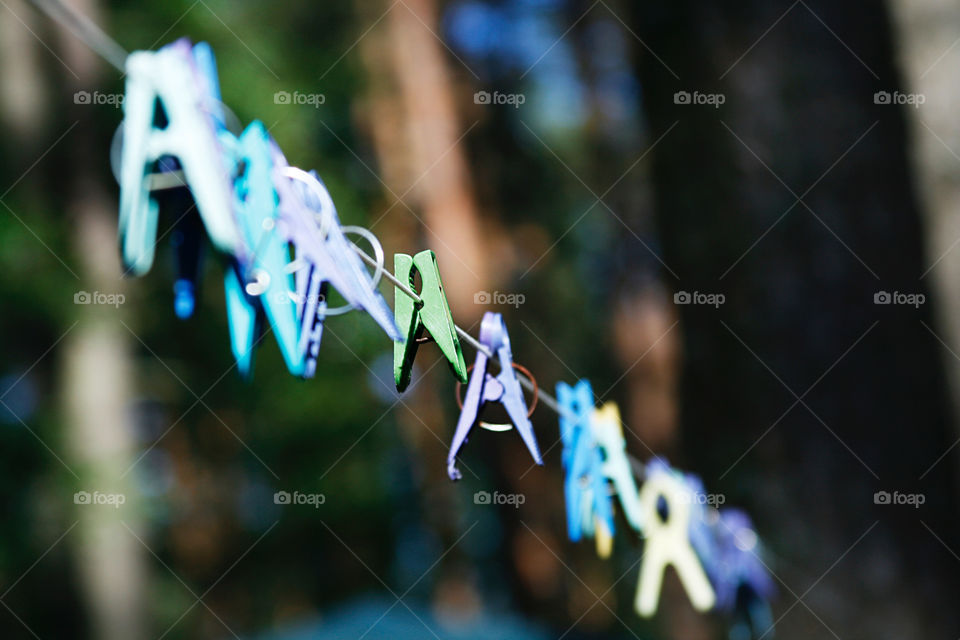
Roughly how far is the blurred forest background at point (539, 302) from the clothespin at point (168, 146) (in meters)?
1.48

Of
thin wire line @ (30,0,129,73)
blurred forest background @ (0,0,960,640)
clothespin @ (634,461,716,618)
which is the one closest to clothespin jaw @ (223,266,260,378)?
thin wire line @ (30,0,129,73)

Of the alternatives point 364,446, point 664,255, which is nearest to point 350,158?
point 364,446

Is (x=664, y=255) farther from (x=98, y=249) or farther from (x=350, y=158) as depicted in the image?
(x=350, y=158)

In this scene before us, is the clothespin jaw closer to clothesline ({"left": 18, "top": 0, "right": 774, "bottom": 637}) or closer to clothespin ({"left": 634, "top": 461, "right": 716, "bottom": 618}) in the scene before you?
clothesline ({"left": 18, "top": 0, "right": 774, "bottom": 637})

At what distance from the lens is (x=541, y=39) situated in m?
6.20

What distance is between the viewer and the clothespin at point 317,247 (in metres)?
0.97

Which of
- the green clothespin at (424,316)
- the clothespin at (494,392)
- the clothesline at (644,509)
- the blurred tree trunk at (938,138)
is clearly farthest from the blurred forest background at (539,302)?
the green clothespin at (424,316)

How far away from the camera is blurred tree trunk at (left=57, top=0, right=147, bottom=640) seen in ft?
8.64

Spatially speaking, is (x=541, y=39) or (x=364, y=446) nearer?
(x=541, y=39)

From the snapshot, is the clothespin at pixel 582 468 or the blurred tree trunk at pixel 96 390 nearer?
the clothespin at pixel 582 468

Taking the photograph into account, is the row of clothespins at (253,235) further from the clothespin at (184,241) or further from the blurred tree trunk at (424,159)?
the blurred tree trunk at (424,159)

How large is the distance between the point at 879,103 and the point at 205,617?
27.7 feet

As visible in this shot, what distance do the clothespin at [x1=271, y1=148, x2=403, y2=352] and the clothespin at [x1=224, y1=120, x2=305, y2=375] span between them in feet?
0.04

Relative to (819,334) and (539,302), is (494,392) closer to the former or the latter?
(819,334)
